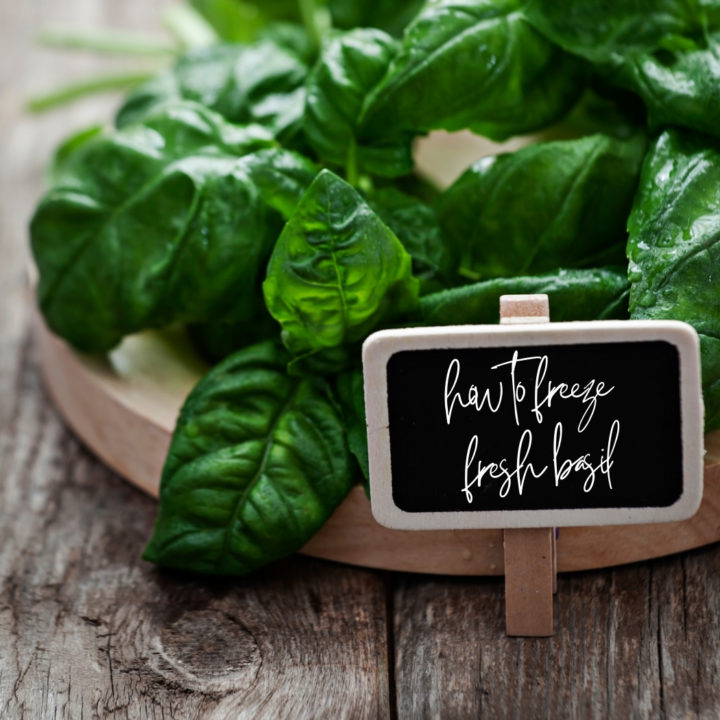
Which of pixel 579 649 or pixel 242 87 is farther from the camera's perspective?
pixel 242 87

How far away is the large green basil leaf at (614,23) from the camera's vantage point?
2.93 ft

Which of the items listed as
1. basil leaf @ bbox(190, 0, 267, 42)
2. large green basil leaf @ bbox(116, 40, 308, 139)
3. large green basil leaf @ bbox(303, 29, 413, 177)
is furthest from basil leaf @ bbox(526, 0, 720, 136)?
basil leaf @ bbox(190, 0, 267, 42)

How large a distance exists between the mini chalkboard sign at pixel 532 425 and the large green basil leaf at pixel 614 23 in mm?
278

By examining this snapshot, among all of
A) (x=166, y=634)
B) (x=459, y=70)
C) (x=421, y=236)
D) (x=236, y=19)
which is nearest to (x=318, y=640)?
(x=166, y=634)

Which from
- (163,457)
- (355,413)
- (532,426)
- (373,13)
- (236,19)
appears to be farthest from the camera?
(236,19)

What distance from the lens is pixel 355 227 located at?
77 centimetres

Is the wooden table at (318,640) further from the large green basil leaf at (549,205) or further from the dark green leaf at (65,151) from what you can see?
the dark green leaf at (65,151)

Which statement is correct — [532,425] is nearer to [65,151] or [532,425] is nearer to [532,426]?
[532,426]

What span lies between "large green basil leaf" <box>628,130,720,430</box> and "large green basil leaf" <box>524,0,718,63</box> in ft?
0.37

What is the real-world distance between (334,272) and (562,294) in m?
0.17

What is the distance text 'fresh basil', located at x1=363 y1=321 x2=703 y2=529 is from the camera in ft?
2.36

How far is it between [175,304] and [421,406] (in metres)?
0.27

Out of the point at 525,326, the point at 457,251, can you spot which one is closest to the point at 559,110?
the point at 457,251

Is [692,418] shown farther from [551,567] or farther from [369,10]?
[369,10]
